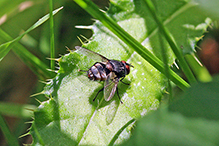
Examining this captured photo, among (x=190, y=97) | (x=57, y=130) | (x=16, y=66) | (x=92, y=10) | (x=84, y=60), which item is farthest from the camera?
(x=16, y=66)

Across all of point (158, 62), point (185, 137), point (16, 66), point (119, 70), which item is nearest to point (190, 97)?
point (185, 137)

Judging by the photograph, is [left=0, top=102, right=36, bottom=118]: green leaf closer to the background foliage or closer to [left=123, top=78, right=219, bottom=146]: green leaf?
the background foliage

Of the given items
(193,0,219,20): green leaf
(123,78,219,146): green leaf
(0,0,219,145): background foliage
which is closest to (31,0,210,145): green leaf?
(0,0,219,145): background foliage

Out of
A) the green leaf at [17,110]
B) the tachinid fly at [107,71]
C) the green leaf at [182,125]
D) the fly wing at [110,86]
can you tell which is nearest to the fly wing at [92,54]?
the tachinid fly at [107,71]

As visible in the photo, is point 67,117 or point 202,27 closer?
point 67,117

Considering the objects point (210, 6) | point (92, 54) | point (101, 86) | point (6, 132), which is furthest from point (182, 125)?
point (6, 132)

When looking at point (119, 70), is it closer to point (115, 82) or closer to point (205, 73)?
point (115, 82)
